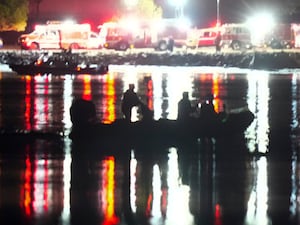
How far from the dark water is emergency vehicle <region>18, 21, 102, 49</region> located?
31.5 meters

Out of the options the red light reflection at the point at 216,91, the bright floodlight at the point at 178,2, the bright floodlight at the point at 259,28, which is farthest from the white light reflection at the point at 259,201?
the bright floodlight at the point at 178,2

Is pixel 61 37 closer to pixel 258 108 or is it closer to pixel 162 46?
pixel 162 46

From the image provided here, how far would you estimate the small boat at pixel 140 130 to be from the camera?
2500cm

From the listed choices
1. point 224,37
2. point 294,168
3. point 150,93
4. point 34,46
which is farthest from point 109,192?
point 224,37

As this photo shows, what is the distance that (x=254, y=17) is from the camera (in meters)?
82.3

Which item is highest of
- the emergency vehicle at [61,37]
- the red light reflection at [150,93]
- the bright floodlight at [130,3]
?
the bright floodlight at [130,3]

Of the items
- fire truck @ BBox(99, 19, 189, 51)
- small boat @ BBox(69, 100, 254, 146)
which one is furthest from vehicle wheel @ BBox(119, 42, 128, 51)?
small boat @ BBox(69, 100, 254, 146)

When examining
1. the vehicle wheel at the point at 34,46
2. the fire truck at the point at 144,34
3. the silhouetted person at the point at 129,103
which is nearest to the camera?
the silhouetted person at the point at 129,103

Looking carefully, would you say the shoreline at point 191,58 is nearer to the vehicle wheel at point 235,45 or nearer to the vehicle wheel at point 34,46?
the vehicle wheel at point 34,46

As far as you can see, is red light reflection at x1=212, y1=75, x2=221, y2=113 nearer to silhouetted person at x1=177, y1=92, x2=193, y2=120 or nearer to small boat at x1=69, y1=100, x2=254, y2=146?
silhouetted person at x1=177, y1=92, x2=193, y2=120

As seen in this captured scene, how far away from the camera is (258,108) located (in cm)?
3656

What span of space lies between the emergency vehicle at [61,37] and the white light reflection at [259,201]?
4702 centimetres

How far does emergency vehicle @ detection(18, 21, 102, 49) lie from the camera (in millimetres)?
67625

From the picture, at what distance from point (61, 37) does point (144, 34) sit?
226 inches
